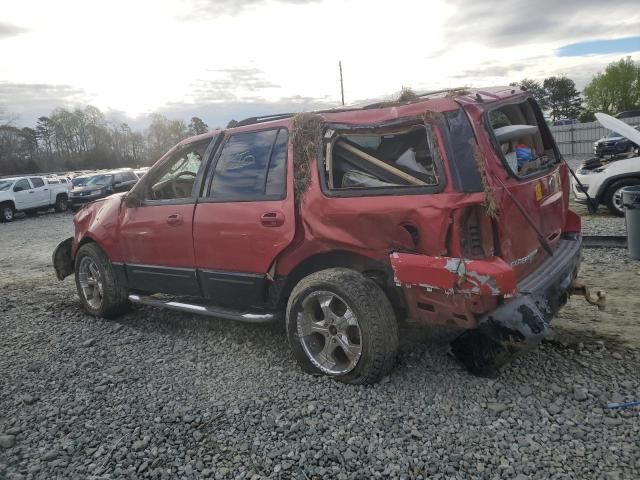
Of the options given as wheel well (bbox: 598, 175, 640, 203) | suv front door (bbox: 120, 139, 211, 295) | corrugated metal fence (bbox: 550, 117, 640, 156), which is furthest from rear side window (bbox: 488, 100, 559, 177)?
corrugated metal fence (bbox: 550, 117, 640, 156)

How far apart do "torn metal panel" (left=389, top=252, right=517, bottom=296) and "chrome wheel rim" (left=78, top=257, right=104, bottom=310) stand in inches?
135

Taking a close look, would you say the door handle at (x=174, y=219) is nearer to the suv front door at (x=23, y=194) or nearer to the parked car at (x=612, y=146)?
the suv front door at (x=23, y=194)

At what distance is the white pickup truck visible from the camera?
19562 millimetres

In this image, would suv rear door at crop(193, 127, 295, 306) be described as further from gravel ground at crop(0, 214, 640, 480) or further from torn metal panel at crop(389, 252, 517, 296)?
torn metal panel at crop(389, 252, 517, 296)

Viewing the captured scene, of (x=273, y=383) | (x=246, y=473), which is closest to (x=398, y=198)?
(x=273, y=383)

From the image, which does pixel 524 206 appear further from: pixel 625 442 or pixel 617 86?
pixel 617 86

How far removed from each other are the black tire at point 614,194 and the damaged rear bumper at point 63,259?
8.41 m

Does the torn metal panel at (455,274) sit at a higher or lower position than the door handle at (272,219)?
lower

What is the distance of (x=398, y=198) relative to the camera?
10.7ft

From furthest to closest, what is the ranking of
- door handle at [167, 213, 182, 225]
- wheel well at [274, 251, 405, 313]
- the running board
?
door handle at [167, 213, 182, 225] → the running board → wheel well at [274, 251, 405, 313]

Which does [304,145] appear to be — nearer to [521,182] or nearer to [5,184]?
[521,182]

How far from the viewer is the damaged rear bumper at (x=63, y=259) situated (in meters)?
5.90

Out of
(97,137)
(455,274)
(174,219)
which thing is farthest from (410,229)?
(97,137)

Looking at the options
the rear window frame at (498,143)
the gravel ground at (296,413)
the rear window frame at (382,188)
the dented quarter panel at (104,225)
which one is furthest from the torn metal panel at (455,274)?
the dented quarter panel at (104,225)
